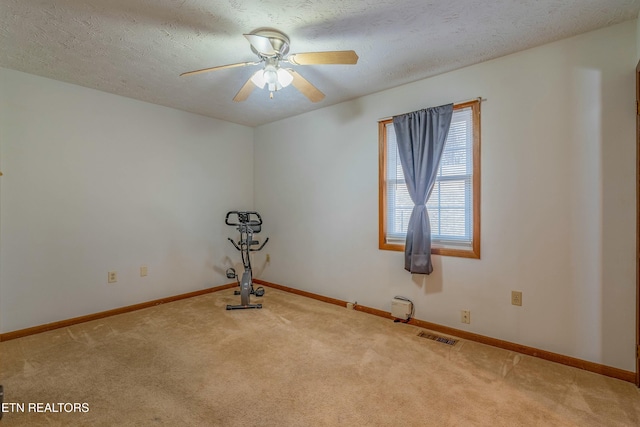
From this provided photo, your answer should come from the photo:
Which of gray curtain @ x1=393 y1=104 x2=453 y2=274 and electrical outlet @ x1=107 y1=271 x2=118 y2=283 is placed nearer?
gray curtain @ x1=393 y1=104 x2=453 y2=274

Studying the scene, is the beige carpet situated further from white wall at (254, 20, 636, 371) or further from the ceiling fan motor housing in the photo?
the ceiling fan motor housing

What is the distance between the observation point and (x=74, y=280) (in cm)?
313

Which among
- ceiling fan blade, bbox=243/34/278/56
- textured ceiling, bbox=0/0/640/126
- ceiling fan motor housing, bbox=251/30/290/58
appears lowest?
ceiling fan blade, bbox=243/34/278/56

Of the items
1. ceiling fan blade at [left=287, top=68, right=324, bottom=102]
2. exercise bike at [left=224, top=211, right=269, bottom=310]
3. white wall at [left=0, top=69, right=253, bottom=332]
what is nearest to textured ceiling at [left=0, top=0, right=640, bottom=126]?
ceiling fan blade at [left=287, top=68, right=324, bottom=102]

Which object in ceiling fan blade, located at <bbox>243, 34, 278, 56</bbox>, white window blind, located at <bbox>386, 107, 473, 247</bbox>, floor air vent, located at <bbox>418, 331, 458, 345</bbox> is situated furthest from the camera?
white window blind, located at <bbox>386, 107, 473, 247</bbox>

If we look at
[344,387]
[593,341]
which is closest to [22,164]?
[344,387]

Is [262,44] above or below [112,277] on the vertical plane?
above

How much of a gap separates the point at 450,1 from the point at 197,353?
123 inches

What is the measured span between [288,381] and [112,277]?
99.9 inches

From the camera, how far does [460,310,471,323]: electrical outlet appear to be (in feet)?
9.03

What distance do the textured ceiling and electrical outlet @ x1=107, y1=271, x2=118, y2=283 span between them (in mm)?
2045

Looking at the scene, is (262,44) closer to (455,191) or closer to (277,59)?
(277,59)

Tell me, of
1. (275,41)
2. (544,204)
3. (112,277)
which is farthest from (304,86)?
(112,277)

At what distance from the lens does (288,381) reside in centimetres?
208
